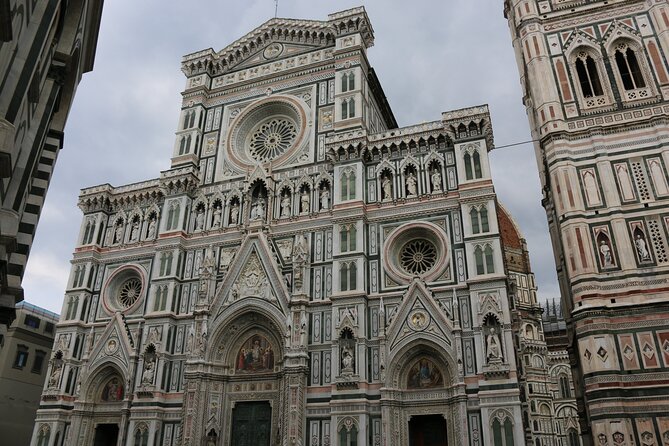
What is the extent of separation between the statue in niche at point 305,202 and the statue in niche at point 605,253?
12353 millimetres

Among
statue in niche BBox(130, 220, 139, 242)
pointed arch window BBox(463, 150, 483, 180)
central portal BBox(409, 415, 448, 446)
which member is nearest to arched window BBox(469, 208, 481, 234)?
pointed arch window BBox(463, 150, 483, 180)

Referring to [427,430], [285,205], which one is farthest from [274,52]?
[427,430]

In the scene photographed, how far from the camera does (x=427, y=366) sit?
2039 cm

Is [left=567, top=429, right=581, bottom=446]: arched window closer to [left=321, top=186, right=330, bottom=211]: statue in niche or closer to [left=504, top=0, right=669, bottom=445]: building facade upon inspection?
[left=504, top=0, right=669, bottom=445]: building facade

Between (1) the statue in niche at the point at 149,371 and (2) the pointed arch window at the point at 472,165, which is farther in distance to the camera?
(1) the statue in niche at the point at 149,371

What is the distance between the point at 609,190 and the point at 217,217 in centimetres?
1750

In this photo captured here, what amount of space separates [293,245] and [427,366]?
8.05m

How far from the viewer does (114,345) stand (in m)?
25.3

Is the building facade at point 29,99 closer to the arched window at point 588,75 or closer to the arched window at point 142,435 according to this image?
the arched window at point 142,435

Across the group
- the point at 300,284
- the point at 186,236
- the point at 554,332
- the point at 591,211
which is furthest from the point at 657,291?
the point at 554,332

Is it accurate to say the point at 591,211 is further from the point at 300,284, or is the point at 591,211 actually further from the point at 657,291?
the point at 300,284

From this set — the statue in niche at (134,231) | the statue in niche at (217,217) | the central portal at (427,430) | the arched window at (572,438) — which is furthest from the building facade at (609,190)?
the arched window at (572,438)

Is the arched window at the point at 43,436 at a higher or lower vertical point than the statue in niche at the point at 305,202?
lower

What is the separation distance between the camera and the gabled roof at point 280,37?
2873 centimetres
